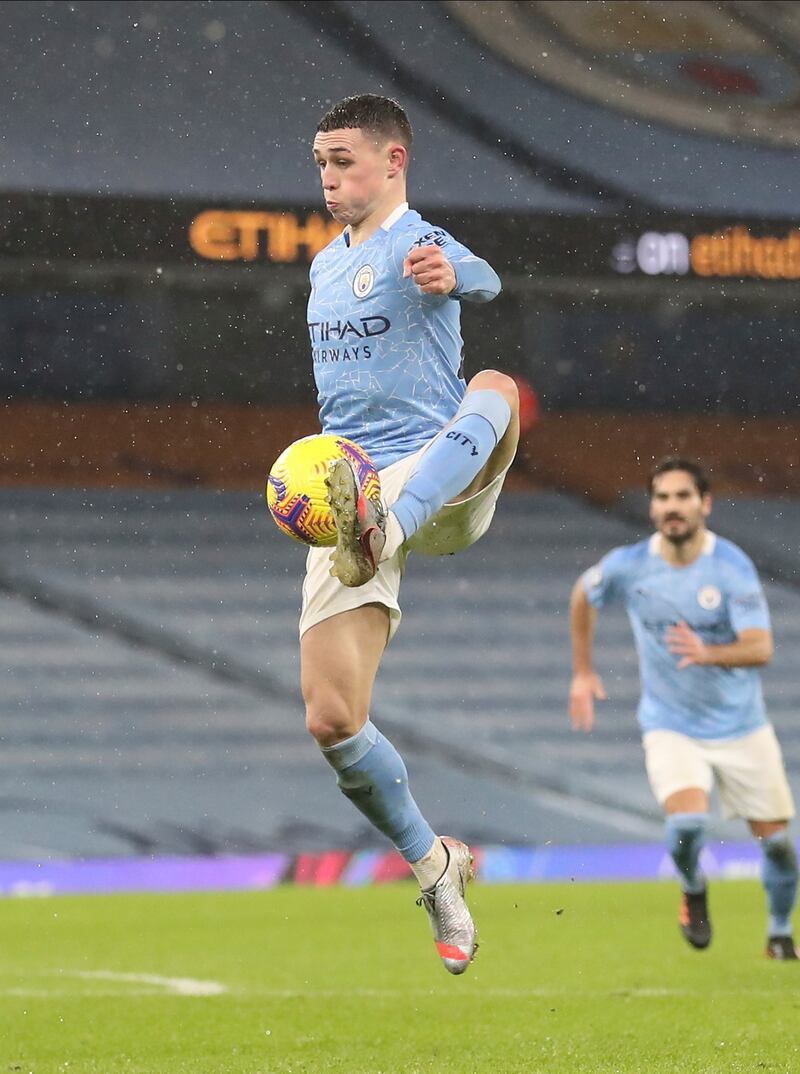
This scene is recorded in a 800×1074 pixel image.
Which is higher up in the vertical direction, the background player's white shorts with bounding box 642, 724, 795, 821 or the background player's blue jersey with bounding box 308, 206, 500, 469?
the background player's blue jersey with bounding box 308, 206, 500, 469

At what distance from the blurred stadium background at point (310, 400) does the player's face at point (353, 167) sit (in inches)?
342

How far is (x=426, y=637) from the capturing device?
1653cm

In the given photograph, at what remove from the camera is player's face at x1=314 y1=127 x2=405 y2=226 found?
5.00 m

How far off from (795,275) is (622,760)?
4728mm

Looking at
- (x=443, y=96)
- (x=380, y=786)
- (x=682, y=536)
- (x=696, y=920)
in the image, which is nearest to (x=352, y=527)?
(x=380, y=786)

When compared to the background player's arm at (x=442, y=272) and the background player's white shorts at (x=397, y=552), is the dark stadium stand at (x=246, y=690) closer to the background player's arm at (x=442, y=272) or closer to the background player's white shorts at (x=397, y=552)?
the background player's white shorts at (x=397, y=552)

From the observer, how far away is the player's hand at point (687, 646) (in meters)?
7.74

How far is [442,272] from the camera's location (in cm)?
468

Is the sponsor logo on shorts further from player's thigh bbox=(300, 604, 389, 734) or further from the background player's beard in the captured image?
player's thigh bbox=(300, 604, 389, 734)

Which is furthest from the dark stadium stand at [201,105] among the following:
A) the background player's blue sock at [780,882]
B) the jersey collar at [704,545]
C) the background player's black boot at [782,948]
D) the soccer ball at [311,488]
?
the soccer ball at [311,488]

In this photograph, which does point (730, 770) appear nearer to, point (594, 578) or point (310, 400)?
point (594, 578)

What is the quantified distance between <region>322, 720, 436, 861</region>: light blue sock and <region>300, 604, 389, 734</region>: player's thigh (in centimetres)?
6

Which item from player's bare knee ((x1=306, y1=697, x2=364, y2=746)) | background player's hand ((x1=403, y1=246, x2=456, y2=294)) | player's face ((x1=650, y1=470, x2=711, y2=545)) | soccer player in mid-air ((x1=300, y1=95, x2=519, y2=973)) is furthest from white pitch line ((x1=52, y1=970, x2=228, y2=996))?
background player's hand ((x1=403, y1=246, x2=456, y2=294))

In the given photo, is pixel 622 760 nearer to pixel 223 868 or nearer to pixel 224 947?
pixel 223 868
